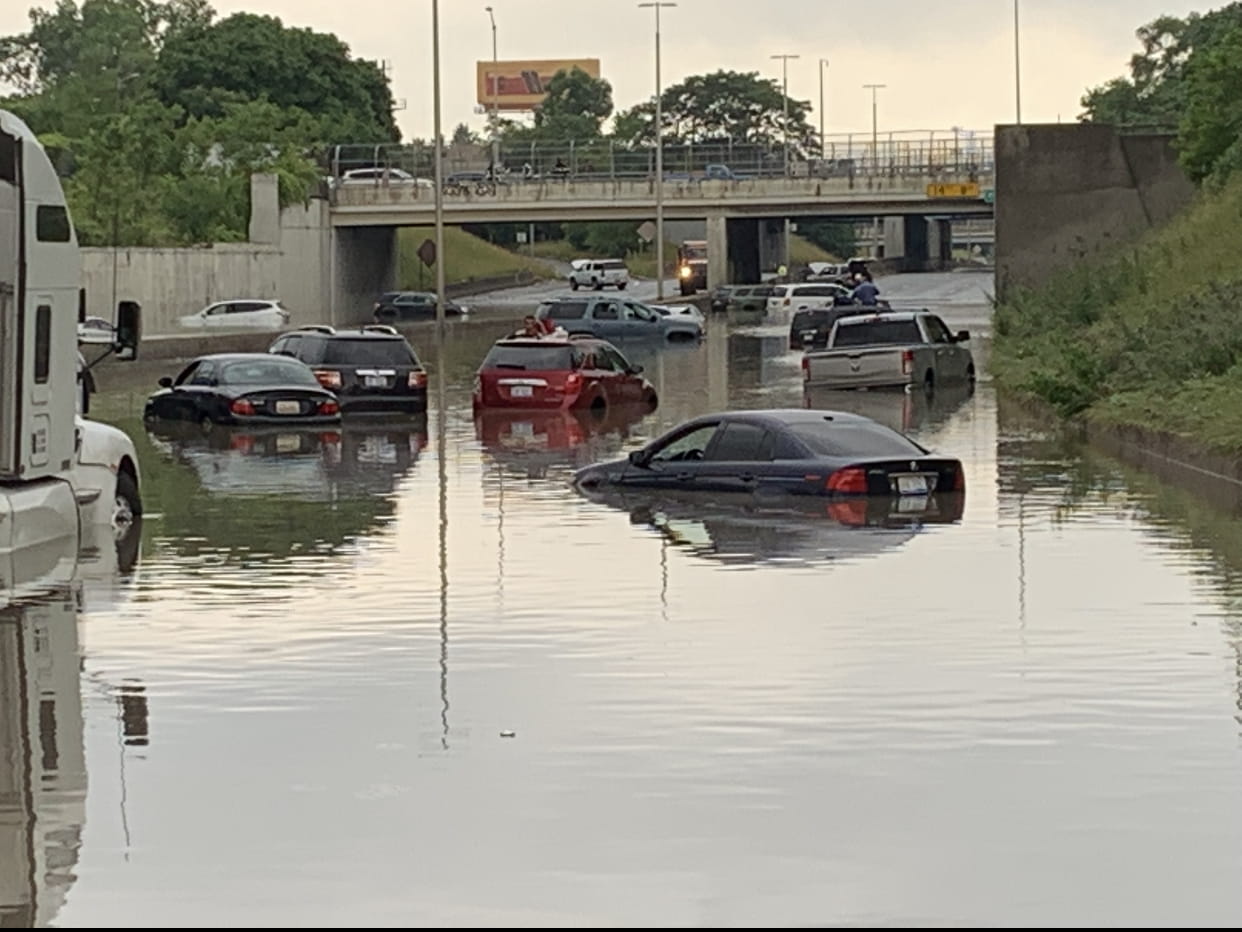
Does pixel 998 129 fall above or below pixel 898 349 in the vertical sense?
above

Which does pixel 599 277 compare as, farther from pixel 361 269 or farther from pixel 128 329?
pixel 128 329

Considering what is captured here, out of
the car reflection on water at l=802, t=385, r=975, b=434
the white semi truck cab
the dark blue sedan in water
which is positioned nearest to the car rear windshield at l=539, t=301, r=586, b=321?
the car reflection on water at l=802, t=385, r=975, b=434

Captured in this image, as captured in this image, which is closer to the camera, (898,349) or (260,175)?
(898,349)

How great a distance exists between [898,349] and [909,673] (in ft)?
123

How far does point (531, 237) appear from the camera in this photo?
19725 centimetres

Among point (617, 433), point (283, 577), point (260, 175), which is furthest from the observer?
point (260, 175)

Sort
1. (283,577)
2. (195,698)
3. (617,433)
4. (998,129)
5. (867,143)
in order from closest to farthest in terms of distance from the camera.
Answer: (195,698) < (283,577) < (617,433) < (998,129) < (867,143)

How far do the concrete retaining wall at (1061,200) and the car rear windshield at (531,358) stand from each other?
2939 cm

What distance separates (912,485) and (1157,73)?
17013 centimetres

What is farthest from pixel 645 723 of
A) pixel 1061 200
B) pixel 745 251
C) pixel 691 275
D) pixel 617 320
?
pixel 745 251

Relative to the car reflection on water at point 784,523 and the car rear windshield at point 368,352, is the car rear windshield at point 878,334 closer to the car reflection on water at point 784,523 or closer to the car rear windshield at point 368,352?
the car rear windshield at point 368,352

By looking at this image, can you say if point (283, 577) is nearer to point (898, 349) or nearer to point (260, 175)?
point (898, 349)

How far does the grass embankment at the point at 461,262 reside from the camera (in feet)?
488

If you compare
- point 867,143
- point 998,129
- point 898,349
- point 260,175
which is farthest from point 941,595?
point 867,143
